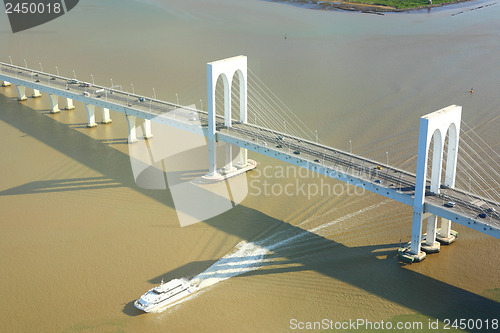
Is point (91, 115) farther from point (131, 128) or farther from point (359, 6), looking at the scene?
point (359, 6)

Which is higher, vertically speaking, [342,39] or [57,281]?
[342,39]

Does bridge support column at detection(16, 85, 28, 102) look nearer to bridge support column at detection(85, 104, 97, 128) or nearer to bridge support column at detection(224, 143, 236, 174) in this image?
bridge support column at detection(85, 104, 97, 128)

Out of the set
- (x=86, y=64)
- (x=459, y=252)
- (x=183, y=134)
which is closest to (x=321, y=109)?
(x=183, y=134)

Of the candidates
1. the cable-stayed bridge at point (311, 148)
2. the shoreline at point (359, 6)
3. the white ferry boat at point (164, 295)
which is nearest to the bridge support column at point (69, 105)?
A: the cable-stayed bridge at point (311, 148)

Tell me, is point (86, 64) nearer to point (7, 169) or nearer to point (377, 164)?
point (7, 169)

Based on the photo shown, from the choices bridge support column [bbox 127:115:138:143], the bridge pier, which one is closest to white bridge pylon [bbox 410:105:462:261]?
the bridge pier
